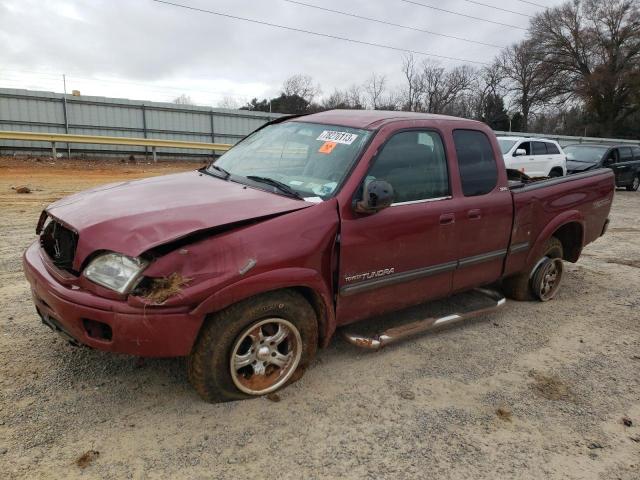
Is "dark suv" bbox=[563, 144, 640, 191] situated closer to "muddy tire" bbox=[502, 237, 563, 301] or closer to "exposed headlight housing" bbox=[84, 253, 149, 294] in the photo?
"muddy tire" bbox=[502, 237, 563, 301]

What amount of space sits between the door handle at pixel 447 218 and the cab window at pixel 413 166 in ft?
0.52

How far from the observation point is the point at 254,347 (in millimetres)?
3021

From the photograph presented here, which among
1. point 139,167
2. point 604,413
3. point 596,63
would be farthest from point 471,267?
point 596,63

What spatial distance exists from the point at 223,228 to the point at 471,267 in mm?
2307

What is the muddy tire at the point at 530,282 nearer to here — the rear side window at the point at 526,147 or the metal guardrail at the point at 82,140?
the rear side window at the point at 526,147

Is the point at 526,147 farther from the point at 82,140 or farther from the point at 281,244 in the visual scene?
the point at 82,140

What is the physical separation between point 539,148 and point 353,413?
49.5ft

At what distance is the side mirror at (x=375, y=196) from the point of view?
10.3 ft

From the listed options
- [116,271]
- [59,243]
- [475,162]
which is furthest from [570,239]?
[59,243]

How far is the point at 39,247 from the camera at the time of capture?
3.35 m

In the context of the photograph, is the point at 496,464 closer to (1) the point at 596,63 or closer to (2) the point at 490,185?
(2) the point at 490,185

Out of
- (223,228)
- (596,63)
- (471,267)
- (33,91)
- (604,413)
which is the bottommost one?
(604,413)

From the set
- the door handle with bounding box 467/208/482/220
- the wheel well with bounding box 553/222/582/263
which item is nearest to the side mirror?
the door handle with bounding box 467/208/482/220

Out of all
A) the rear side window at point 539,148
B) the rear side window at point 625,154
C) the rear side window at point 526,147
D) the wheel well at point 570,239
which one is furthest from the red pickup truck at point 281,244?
the rear side window at point 625,154
